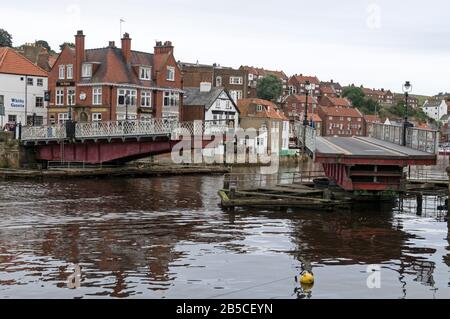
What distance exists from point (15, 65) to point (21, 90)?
11.0 ft

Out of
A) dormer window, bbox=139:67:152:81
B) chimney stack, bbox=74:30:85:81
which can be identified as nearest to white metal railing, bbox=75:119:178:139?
chimney stack, bbox=74:30:85:81

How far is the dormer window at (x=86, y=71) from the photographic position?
76188mm

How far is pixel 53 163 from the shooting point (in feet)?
215

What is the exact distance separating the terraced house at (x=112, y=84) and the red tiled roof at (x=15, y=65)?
13.9 feet

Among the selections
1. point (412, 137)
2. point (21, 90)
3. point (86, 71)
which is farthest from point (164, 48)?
point (412, 137)

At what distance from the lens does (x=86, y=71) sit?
76625mm

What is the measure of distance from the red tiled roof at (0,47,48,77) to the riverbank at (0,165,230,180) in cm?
2431

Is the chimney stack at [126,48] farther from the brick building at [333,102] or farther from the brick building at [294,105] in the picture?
the brick building at [333,102]

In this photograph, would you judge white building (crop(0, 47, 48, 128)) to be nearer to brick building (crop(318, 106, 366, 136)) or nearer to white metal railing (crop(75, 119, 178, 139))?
white metal railing (crop(75, 119, 178, 139))

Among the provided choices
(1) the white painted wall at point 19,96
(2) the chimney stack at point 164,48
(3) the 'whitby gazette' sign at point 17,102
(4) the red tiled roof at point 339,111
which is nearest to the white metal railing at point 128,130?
(1) the white painted wall at point 19,96
